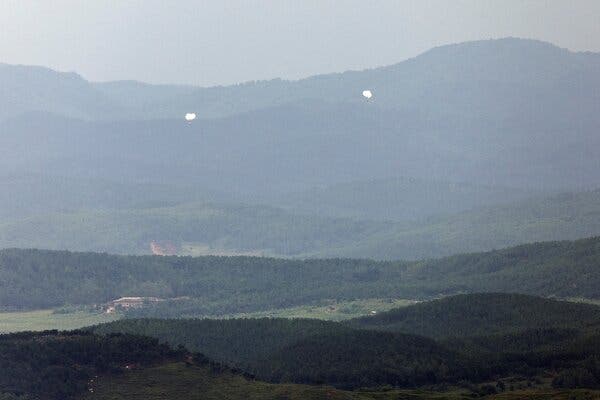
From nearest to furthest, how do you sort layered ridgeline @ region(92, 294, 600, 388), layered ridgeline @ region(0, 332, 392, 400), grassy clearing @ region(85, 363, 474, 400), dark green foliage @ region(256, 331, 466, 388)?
grassy clearing @ region(85, 363, 474, 400), layered ridgeline @ region(0, 332, 392, 400), layered ridgeline @ region(92, 294, 600, 388), dark green foliage @ region(256, 331, 466, 388)

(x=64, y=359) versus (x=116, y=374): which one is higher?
(x=64, y=359)

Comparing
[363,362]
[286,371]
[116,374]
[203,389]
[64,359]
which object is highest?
[64,359]

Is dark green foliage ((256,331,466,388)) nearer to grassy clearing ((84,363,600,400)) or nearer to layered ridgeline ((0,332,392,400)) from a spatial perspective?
grassy clearing ((84,363,600,400))

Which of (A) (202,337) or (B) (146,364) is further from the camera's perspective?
(A) (202,337)

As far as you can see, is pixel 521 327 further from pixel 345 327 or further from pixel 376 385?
pixel 376 385

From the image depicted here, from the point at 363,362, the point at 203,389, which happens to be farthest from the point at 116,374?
the point at 363,362

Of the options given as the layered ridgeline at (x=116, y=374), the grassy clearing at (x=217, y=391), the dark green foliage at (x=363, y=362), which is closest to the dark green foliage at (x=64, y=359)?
the layered ridgeline at (x=116, y=374)

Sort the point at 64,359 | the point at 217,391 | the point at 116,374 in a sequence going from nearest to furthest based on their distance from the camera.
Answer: the point at 217,391, the point at 116,374, the point at 64,359

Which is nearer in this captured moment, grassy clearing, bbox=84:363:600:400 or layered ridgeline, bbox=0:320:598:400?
grassy clearing, bbox=84:363:600:400

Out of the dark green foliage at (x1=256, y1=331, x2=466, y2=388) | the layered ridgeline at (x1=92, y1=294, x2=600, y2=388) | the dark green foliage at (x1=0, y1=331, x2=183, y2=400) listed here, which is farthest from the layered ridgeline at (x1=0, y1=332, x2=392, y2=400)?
the layered ridgeline at (x1=92, y1=294, x2=600, y2=388)

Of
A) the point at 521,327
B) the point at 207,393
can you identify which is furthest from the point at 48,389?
the point at 521,327

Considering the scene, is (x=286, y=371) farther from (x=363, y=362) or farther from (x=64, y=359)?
(x=64, y=359)
